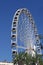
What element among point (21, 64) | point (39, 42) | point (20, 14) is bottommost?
point (21, 64)

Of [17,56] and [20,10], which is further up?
[20,10]

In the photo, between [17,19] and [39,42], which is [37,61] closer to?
[39,42]

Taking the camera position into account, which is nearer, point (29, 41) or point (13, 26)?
point (13, 26)

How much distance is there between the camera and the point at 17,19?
320 feet

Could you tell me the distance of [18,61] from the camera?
102188 millimetres

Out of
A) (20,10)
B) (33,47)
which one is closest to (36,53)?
(33,47)

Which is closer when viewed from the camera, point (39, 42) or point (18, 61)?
point (18, 61)

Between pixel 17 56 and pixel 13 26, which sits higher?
pixel 13 26

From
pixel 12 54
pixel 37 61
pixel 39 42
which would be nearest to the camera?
pixel 12 54

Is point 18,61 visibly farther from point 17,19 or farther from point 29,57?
point 17,19

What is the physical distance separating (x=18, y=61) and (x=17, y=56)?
2.45 m

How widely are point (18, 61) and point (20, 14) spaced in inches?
600

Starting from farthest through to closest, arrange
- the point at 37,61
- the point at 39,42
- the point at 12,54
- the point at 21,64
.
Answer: the point at 39,42
the point at 37,61
the point at 21,64
the point at 12,54

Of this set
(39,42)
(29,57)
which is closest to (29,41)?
(29,57)
